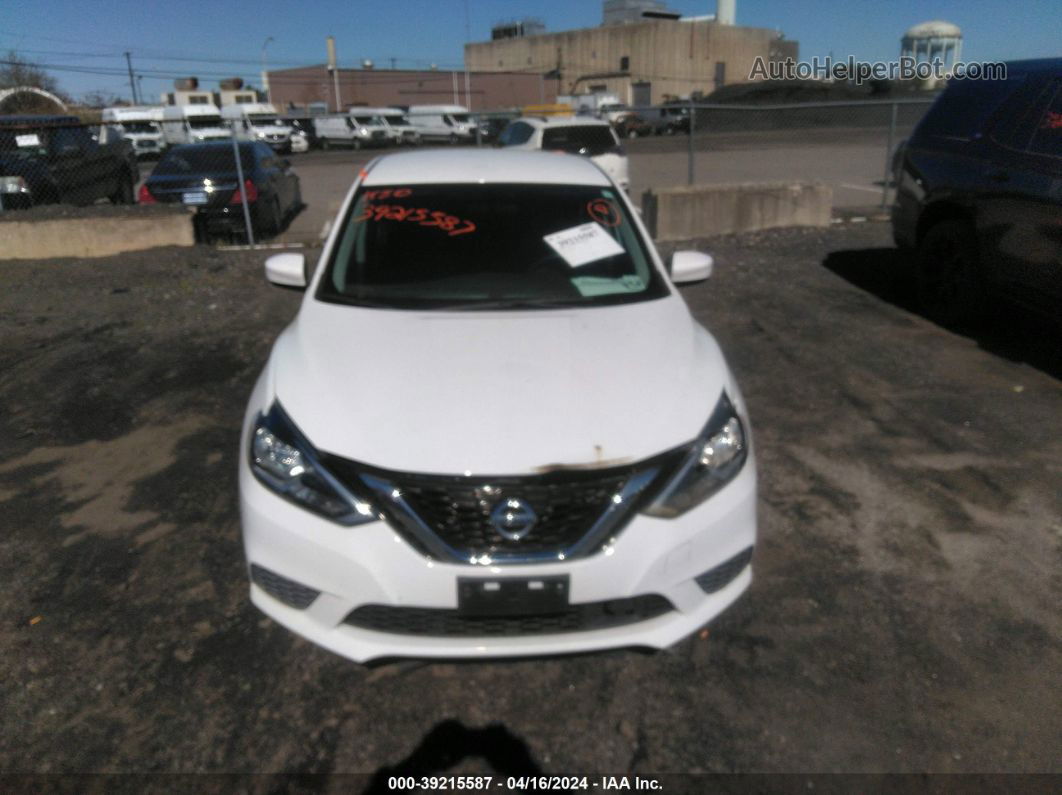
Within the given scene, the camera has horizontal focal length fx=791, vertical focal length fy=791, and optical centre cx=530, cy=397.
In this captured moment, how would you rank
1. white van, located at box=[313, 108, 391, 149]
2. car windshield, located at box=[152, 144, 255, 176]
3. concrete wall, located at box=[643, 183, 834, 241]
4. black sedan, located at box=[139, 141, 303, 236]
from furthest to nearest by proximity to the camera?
white van, located at box=[313, 108, 391, 149], car windshield, located at box=[152, 144, 255, 176], black sedan, located at box=[139, 141, 303, 236], concrete wall, located at box=[643, 183, 834, 241]

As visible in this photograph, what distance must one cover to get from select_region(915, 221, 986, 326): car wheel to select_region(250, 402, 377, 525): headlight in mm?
5584

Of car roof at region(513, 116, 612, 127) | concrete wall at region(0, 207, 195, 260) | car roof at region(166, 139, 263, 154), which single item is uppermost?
car roof at region(513, 116, 612, 127)

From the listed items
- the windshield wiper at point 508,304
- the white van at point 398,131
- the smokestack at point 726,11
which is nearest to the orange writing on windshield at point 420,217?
the windshield wiper at point 508,304

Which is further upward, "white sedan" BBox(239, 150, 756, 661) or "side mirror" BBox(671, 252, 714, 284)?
"side mirror" BBox(671, 252, 714, 284)

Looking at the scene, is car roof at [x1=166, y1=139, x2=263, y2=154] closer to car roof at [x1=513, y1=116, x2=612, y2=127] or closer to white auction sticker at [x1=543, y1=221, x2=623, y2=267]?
car roof at [x1=513, y1=116, x2=612, y2=127]

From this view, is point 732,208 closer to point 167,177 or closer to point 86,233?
point 167,177

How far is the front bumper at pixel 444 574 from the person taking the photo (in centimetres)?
224

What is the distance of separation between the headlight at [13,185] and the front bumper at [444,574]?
438 inches

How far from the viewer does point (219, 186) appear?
10500 mm

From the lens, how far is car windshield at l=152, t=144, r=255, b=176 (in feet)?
35.5

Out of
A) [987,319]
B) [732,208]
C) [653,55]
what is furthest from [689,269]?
[653,55]

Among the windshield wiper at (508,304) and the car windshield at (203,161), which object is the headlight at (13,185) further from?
the windshield wiper at (508,304)

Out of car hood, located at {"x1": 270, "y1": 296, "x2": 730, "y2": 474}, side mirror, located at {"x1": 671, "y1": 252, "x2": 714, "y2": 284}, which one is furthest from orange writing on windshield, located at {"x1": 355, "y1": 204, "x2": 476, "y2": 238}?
side mirror, located at {"x1": 671, "y1": 252, "x2": 714, "y2": 284}

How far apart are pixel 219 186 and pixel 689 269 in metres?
8.62
